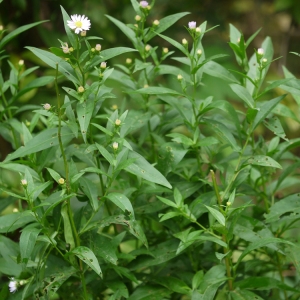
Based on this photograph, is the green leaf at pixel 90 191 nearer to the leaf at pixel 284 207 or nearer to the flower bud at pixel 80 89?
the flower bud at pixel 80 89

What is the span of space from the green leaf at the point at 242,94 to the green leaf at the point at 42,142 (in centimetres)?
33

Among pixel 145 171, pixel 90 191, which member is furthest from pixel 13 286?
pixel 145 171

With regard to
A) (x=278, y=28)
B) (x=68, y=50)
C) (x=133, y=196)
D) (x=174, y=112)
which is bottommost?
(x=278, y=28)

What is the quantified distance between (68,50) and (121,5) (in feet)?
4.55

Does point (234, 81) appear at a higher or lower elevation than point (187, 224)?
higher

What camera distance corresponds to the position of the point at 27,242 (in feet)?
3.00

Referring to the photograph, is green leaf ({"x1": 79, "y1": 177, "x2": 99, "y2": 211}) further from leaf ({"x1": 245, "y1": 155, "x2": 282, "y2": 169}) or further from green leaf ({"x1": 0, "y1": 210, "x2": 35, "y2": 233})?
leaf ({"x1": 245, "y1": 155, "x2": 282, "y2": 169})

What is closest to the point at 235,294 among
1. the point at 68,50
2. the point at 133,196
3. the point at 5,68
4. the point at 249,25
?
the point at 133,196

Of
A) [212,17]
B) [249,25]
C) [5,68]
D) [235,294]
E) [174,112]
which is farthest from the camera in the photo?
[249,25]

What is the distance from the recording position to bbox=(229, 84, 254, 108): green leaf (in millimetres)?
1104

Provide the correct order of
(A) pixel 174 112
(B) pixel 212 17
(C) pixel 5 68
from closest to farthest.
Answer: (A) pixel 174 112 < (C) pixel 5 68 < (B) pixel 212 17

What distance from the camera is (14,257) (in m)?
1.13

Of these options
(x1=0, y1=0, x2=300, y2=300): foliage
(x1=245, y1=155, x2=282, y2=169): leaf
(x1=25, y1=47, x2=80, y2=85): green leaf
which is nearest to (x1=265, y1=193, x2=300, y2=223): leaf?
(x1=0, y1=0, x2=300, y2=300): foliage

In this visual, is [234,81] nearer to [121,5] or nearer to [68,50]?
[68,50]
